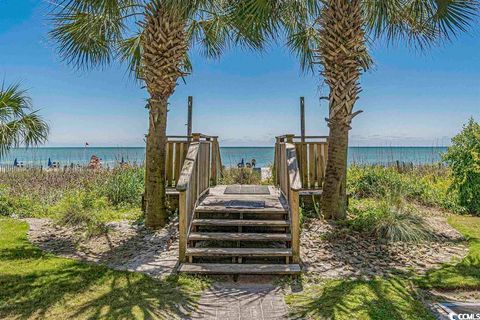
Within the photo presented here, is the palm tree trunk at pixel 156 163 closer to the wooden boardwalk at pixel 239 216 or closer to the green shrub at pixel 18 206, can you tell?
the wooden boardwalk at pixel 239 216

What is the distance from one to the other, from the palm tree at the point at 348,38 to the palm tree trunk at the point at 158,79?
242 cm

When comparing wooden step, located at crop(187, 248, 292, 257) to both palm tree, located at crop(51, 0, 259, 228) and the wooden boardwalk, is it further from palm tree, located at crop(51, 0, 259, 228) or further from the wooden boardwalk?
palm tree, located at crop(51, 0, 259, 228)

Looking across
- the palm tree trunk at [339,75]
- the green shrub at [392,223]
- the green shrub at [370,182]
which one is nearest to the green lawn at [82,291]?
the green shrub at [392,223]

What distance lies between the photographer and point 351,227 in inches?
256

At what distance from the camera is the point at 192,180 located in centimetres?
592

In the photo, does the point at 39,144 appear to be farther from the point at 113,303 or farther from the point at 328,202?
the point at 328,202

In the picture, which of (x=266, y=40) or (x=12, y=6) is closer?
(x=266, y=40)

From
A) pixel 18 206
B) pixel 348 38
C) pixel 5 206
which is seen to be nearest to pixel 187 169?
pixel 348 38

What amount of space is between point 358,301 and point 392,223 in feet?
9.04

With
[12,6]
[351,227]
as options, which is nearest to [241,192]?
[351,227]

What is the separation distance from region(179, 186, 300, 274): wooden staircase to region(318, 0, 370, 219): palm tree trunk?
113 centimetres

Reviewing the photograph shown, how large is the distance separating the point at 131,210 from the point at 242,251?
15.0 feet

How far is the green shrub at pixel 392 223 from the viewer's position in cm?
605

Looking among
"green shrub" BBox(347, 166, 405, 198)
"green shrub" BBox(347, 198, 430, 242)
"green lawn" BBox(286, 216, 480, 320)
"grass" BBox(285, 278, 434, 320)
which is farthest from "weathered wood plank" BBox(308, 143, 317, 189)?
"grass" BBox(285, 278, 434, 320)
